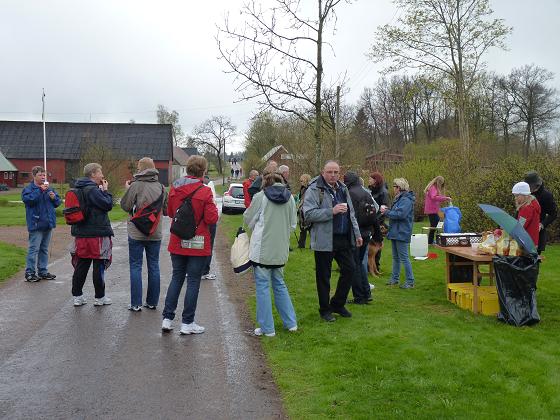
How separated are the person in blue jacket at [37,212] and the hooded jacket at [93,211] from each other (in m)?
2.30

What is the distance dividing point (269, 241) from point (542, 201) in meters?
3.98

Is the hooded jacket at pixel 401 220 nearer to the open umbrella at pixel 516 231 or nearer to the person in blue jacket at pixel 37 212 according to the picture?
the open umbrella at pixel 516 231

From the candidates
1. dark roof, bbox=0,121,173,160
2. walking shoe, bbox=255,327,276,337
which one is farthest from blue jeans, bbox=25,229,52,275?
dark roof, bbox=0,121,173,160

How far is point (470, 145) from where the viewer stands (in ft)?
73.6

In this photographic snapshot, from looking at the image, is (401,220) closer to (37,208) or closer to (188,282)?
(188,282)

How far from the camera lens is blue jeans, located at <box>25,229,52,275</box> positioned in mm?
9859

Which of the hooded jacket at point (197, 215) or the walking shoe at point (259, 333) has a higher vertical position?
the hooded jacket at point (197, 215)

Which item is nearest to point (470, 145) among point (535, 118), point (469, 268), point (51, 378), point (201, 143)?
point (469, 268)

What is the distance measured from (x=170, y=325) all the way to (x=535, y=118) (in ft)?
173

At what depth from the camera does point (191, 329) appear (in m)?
6.69

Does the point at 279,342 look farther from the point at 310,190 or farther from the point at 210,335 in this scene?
the point at 310,190

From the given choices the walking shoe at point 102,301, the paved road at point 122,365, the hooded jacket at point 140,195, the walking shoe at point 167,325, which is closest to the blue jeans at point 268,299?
the paved road at point 122,365

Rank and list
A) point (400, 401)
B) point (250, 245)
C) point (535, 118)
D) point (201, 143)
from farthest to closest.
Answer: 1. point (201, 143)
2. point (535, 118)
3. point (250, 245)
4. point (400, 401)

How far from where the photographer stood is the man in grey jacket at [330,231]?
697cm
